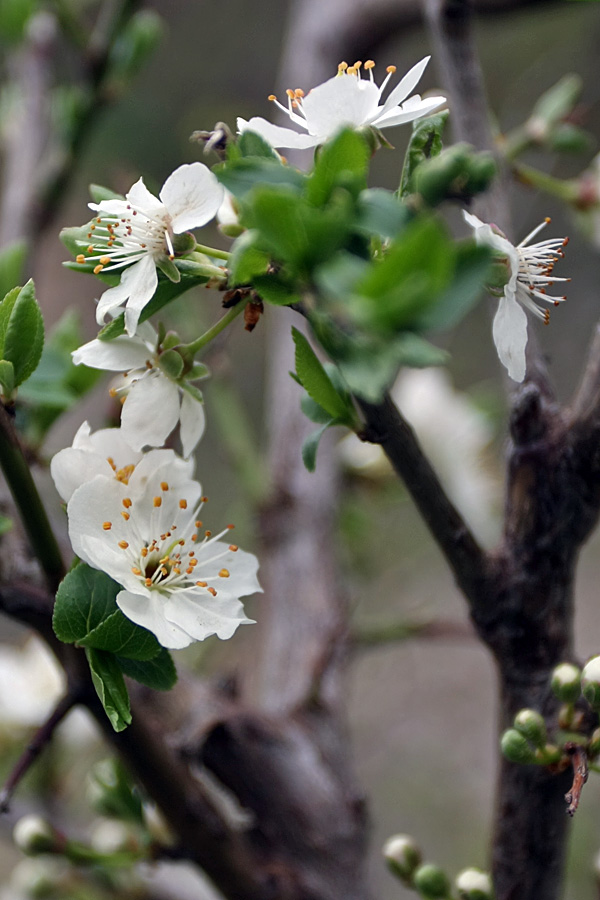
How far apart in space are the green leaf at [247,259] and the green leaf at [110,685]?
0.21 m

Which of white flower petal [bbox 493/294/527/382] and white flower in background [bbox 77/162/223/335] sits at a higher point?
white flower in background [bbox 77/162/223/335]

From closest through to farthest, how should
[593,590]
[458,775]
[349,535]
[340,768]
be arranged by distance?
1. [340,768]
2. [349,535]
3. [458,775]
4. [593,590]

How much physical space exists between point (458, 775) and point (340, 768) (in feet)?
4.53

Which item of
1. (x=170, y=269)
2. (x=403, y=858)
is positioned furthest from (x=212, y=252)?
(x=403, y=858)

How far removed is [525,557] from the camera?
0.53 meters

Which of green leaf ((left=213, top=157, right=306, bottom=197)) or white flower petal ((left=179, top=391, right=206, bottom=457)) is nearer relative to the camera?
green leaf ((left=213, top=157, right=306, bottom=197))

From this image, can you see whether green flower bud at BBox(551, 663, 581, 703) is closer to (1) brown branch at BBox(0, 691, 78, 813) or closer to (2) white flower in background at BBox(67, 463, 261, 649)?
(2) white flower in background at BBox(67, 463, 261, 649)

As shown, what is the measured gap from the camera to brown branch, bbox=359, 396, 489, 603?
420 mm

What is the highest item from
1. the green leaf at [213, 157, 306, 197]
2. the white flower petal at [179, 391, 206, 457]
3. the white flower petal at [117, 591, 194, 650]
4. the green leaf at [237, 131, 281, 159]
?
the green leaf at [237, 131, 281, 159]

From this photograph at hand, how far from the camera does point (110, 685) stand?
1.42ft

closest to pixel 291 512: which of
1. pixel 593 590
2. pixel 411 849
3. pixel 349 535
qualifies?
pixel 349 535

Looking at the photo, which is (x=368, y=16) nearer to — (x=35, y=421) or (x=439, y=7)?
(x=439, y=7)

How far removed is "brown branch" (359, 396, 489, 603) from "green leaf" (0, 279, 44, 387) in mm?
184

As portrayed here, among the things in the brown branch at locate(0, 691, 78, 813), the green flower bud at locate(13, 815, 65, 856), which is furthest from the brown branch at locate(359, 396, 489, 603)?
the green flower bud at locate(13, 815, 65, 856)
